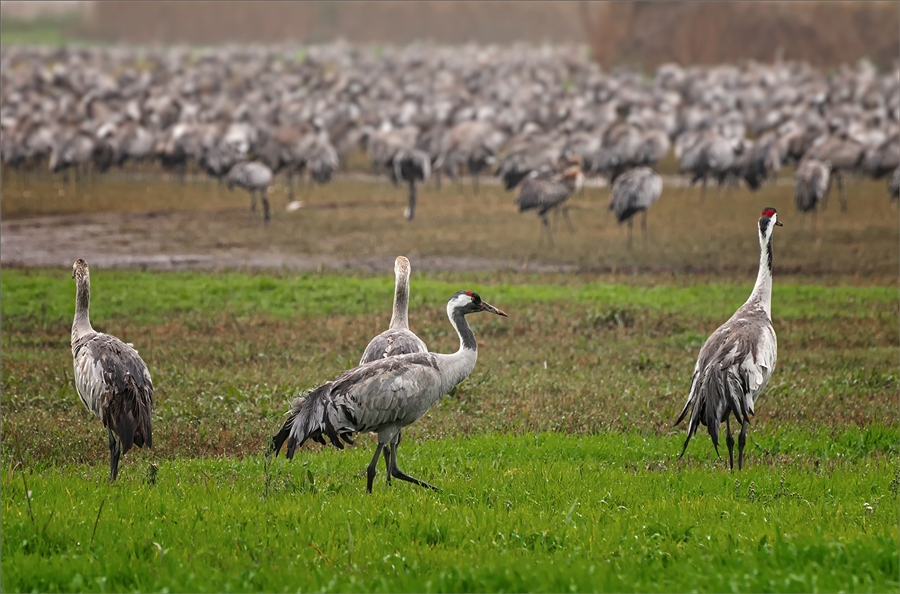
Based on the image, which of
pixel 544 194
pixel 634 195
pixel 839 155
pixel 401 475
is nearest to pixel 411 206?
pixel 544 194

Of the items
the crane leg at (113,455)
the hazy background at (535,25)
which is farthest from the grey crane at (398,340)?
the hazy background at (535,25)

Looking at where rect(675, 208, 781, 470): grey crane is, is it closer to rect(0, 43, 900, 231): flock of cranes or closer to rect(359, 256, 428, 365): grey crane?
rect(359, 256, 428, 365): grey crane

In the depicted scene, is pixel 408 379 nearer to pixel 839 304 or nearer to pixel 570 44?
pixel 839 304

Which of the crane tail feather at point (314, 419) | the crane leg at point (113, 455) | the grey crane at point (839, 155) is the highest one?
the grey crane at point (839, 155)

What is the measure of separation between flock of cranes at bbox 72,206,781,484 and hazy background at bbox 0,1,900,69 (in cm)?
6429

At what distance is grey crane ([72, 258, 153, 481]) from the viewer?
8.46m

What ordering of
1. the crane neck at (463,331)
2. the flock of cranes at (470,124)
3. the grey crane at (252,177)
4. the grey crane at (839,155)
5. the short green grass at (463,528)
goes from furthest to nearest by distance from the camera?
the flock of cranes at (470,124) < the grey crane at (839,155) < the grey crane at (252,177) < the crane neck at (463,331) < the short green grass at (463,528)

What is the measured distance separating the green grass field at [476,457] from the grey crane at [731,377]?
1.18 feet

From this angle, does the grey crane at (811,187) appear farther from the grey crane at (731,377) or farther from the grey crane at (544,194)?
the grey crane at (731,377)

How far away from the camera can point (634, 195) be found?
22.8m

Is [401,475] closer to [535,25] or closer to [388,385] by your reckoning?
[388,385]

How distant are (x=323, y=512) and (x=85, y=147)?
98.7 feet

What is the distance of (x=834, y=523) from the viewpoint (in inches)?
273

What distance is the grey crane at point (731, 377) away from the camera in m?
8.90
